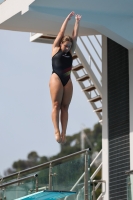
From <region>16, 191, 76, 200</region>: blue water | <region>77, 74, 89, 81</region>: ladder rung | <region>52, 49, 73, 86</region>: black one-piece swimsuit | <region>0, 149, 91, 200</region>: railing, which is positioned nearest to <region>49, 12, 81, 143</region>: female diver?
<region>52, 49, 73, 86</region>: black one-piece swimsuit

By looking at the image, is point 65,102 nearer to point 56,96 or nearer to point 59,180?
point 56,96

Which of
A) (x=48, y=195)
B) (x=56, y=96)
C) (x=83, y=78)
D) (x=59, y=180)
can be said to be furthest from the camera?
(x=83, y=78)

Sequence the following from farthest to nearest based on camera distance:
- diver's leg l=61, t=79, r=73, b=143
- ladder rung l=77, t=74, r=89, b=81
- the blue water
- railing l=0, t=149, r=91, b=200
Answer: ladder rung l=77, t=74, r=89, b=81
railing l=0, t=149, r=91, b=200
the blue water
diver's leg l=61, t=79, r=73, b=143

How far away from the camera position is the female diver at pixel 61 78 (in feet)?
36.8

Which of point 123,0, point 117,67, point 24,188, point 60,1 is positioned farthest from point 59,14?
point 24,188

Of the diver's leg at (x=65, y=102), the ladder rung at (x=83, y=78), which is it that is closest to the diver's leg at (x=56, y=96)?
the diver's leg at (x=65, y=102)

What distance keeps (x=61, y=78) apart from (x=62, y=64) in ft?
0.72

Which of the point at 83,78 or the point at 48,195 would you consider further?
the point at 83,78

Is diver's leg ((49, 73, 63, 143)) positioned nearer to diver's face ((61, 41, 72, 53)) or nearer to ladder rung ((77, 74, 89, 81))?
diver's face ((61, 41, 72, 53))

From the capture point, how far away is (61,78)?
11.3m

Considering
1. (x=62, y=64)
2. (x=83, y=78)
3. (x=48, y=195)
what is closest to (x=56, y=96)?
(x=62, y=64)

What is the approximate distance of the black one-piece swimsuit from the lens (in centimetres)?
1129

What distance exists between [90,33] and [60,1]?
2150mm

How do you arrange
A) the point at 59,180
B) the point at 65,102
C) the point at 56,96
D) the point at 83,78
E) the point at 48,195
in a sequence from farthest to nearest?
the point at 83,78, the point at 59,180, the point at 48,195, the point at 65,102, the point at 56,96
